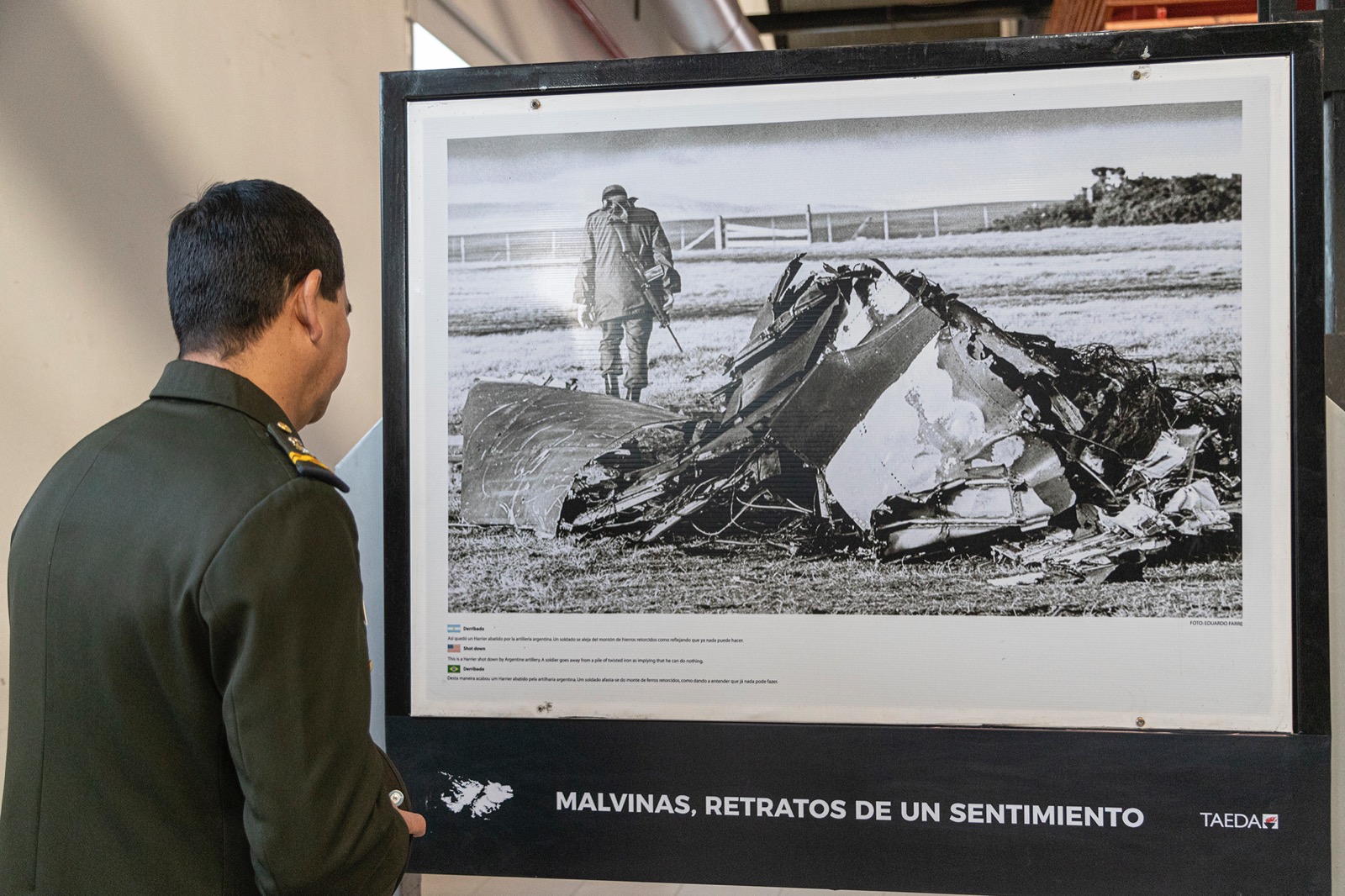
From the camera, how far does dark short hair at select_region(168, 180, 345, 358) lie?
0.87 meters

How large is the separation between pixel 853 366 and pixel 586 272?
1.10 feet

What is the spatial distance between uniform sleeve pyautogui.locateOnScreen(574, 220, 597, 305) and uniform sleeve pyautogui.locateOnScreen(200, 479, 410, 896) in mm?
491

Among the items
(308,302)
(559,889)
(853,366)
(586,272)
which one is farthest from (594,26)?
(308,302)

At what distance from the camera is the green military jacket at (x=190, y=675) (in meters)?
0.76

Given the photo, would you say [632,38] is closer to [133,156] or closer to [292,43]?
[292,43]

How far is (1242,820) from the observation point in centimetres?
110

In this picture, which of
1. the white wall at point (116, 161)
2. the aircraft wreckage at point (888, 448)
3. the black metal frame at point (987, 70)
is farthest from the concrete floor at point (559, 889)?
the aircraft wreckage at point (888, 448)

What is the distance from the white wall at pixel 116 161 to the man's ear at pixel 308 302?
36.5 inches

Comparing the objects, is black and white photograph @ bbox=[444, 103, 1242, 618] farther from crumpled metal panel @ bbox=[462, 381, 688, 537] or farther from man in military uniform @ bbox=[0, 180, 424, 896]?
man in military uniform @ bbox=[0, 180, 424, 896]

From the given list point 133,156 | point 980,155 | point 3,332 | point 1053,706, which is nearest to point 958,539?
point 1053,706

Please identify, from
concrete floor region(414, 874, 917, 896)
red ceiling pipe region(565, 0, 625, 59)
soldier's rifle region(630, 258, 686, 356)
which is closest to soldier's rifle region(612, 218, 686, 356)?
soldier's rifle region(630, 258, 686, 356)

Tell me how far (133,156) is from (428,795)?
4.46ft

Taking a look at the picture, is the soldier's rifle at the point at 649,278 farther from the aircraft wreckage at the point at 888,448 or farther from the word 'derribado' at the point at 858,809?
the word 'derribado' at the point at 858,809

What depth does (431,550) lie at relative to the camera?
1.25m
